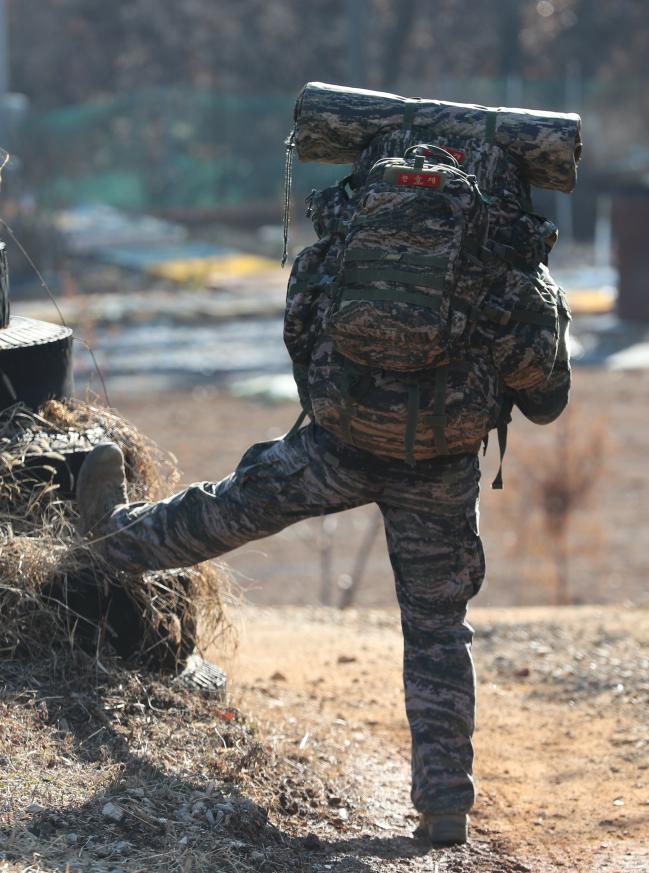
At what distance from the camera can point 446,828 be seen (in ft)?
11.7

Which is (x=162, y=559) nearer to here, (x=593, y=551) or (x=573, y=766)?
(x=573, y=766)

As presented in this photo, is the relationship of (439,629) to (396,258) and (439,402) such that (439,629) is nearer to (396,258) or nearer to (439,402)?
(439,402)

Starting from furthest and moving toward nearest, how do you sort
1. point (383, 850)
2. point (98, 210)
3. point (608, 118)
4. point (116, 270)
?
point (608, 118) → point (98, 210) → point (116, 270) → point (383, 850)

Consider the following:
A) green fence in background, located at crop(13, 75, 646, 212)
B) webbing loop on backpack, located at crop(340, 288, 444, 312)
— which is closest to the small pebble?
webbing loop on backpack, located at crop(340, 288, 444, 312)

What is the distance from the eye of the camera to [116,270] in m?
21.5

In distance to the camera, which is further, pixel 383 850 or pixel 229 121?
pixel 229 121

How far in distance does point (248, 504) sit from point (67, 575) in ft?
2.25

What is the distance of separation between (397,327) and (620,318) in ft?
51.8

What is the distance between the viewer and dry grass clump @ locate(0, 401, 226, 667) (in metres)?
3.90

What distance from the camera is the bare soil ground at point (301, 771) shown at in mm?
3143

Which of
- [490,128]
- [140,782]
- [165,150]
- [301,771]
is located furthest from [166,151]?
[140,782]

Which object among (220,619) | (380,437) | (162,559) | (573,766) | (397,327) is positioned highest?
(397,327)

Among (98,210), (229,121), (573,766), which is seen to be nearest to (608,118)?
(229,121)

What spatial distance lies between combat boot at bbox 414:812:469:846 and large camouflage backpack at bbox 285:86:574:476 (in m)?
0.97
